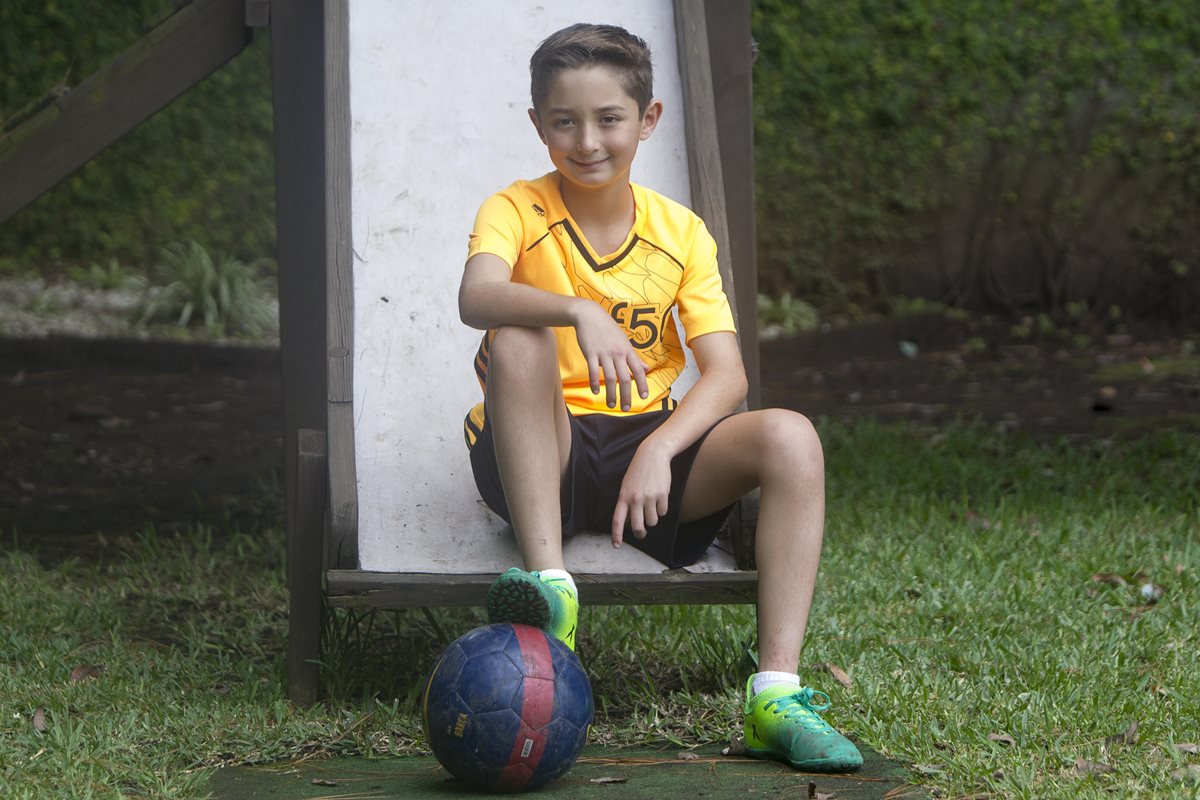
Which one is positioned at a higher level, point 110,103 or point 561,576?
point 110,103

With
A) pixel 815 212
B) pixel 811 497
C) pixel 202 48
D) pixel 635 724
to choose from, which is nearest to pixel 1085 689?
pixel 811 497

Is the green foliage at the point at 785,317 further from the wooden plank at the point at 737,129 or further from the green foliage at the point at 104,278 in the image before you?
the wooden plank at the point at 737,129

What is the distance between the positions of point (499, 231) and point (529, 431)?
0.47 metres

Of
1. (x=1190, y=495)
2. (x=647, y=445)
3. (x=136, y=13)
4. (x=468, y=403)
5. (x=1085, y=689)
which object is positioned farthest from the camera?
Answer: (x=136, y=13)

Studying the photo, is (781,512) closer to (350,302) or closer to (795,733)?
(795,733)

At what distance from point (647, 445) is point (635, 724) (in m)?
0.60

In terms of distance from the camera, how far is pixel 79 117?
413 centimetres

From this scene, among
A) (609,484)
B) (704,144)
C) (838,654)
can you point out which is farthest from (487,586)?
(704,144)

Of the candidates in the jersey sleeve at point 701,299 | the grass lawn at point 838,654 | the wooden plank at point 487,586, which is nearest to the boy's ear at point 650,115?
the jersey sleeve at point 701,299

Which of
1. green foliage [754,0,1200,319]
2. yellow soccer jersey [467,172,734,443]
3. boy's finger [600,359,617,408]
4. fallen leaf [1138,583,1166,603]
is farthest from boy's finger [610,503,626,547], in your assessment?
green foliage [754,0,1200,319]

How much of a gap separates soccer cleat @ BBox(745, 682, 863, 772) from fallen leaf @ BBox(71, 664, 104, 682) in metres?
1.57

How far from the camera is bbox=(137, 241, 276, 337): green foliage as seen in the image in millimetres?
8414

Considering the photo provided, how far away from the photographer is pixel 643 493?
9.47ft

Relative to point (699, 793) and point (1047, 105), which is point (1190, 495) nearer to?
point (699, 793)
